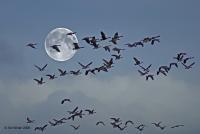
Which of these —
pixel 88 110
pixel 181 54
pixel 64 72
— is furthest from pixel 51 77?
pixel 181 54

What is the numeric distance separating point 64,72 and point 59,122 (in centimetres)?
1272

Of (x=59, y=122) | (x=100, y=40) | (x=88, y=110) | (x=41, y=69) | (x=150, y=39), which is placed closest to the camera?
(x=100, y=40)

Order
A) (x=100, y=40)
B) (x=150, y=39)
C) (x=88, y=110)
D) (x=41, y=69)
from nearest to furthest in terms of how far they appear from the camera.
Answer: (x=100, y=40)
(x=150, y=39)
(x=41, y=69)
(x=88, y=110)

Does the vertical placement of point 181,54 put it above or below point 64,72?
below

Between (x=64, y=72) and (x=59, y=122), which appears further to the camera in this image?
(x=59, y=122)

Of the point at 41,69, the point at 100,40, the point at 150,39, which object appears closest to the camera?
the point at 100,40

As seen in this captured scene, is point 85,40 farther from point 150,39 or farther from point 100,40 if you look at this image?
point 150,39

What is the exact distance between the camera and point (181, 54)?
80.1m

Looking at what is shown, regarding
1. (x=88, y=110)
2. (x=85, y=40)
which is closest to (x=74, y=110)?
(x=88, y=110)

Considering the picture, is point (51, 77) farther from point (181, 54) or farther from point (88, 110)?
point (181, 54)

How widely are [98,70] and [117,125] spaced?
18.3m

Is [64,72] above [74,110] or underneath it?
above

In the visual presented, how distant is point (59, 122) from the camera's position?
98062mm

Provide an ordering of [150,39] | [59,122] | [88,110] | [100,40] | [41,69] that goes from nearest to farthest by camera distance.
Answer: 1. [100,40]
2. [150,39]
3. [41,69]
4. [88,110]
5. [59,122]
